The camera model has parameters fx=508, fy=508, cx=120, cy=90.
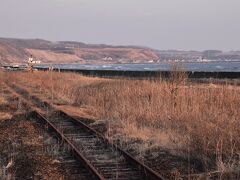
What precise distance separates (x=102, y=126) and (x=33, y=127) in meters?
2.00

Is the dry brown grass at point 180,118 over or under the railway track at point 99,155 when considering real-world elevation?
over

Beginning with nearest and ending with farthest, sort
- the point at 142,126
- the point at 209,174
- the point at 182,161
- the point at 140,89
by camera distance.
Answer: the point at 209,174, the point at 182,161, the point at 142,126, the point at 140,89

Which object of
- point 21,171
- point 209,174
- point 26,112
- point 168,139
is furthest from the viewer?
point 26,112

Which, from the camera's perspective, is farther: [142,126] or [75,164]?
[142,126]

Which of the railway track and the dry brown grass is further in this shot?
the dry brown grass

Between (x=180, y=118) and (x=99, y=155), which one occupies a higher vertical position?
(x=180, y=118)

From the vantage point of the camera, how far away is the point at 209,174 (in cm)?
818

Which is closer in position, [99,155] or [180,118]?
[99,155]

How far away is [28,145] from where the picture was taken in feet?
38.2

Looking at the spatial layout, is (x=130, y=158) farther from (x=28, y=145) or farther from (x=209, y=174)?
(x=28, y=145)

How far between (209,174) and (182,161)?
154cm

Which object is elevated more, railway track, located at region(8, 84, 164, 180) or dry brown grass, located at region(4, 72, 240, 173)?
dry brown grass, located at region(4, 72, 240, 173)

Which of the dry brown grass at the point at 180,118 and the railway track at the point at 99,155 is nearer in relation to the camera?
the railway track at the point at 99,155

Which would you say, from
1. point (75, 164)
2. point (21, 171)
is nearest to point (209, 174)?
point (75, 164)
